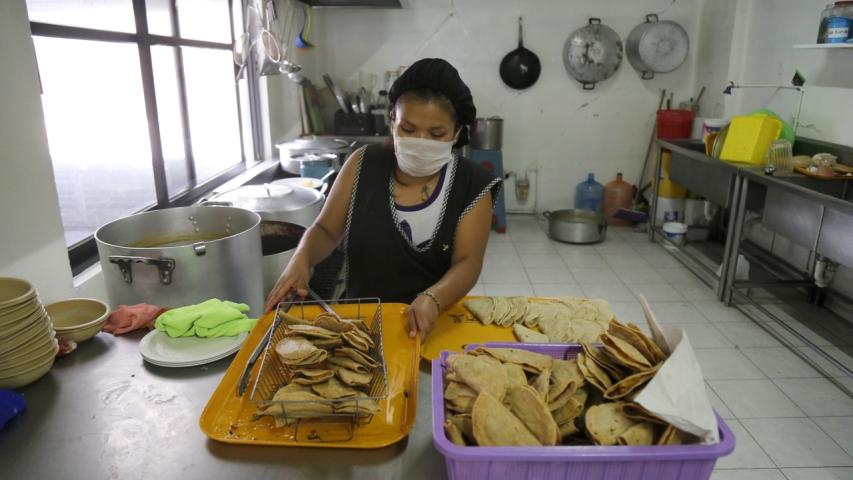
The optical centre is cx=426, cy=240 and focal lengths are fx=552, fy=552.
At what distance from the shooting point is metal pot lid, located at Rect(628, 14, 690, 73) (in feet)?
15.2

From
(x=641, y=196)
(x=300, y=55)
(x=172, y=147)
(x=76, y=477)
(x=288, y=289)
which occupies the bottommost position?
(x=641, y=196)

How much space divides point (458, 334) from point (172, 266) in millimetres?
721

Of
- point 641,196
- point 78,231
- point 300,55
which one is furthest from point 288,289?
point 641,196

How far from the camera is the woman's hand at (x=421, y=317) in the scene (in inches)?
46.5

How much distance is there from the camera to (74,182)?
235 centimetres

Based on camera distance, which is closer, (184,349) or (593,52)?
(184,349)

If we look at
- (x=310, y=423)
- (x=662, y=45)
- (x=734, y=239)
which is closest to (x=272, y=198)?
(x=310, y=423)

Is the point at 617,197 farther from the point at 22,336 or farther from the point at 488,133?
the point at 22,336

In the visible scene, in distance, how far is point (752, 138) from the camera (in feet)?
11.2

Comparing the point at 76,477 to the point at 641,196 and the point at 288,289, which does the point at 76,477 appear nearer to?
the point at 288,289

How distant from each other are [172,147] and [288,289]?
2.04 m

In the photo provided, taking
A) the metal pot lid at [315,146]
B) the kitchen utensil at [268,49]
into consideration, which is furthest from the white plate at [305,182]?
the kitchen utensil at [268,49]

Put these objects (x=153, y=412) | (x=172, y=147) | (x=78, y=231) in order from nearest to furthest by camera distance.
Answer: (x=153, y=412) → (x=78, y=231) → (x=172, y=147)

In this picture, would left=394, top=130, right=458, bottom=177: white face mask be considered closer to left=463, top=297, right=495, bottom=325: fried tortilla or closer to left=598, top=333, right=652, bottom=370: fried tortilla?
left=463, top=297, right=495, bottom=325: fried tortilla
